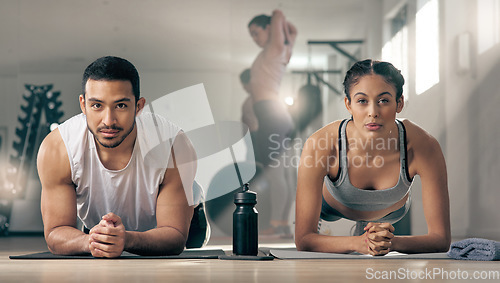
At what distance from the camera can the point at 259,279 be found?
0.92 metres

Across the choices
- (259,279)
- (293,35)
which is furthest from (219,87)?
(259,279)

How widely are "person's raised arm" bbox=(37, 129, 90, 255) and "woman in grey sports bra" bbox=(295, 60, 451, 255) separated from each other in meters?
0.60

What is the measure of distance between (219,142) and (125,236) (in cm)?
173

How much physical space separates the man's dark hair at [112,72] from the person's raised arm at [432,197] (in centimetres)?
79

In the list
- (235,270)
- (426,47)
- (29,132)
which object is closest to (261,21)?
(426,47)

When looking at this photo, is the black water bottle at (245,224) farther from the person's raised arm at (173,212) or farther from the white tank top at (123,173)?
the white tank top at (123,173)

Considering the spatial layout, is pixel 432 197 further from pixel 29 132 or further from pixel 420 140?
pixel 29 132

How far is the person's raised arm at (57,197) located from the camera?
134 centimetres

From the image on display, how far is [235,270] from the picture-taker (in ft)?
3.48

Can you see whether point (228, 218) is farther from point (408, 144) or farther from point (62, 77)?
point (408, 144)

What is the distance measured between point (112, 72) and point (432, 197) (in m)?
0.91

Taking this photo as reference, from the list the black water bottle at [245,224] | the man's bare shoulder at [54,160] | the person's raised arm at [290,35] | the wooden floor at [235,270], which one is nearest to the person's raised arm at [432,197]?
the wooden floor at [235,270]

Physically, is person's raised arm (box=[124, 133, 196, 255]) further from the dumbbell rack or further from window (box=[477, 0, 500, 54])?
the dumbbell rack

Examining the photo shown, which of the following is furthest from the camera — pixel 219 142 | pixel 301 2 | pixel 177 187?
pixel 301 2
